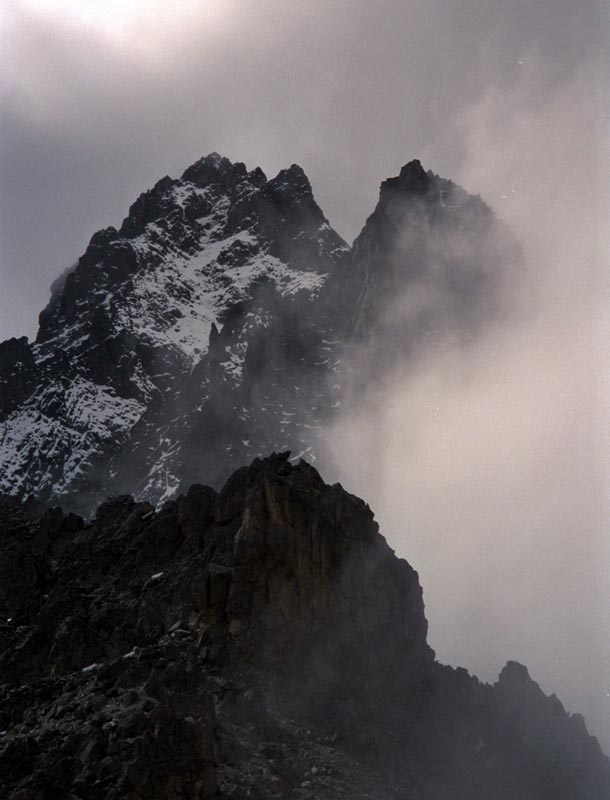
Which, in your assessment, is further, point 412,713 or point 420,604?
point 420,604

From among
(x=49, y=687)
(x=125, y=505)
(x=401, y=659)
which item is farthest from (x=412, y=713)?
(x=125, y=505)

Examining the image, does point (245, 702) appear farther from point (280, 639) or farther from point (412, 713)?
point (412, 713)

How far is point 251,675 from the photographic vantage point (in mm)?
82812

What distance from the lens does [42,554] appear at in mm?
117938

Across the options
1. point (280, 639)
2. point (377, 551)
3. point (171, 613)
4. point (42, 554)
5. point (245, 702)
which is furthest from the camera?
point (42, 554)

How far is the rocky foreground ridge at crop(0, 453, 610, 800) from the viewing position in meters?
64.9

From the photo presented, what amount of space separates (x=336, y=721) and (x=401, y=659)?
15.5m

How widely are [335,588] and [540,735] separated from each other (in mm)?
30962

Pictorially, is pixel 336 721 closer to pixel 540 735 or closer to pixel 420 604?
pixel 420 604

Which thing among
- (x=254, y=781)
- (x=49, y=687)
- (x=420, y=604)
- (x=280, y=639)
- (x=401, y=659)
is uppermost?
(x=420, y=604)

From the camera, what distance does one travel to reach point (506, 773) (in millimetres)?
90438

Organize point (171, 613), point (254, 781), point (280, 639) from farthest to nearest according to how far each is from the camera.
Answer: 1. point (171, 613)
2. point (280, 639)
3. point (254, 781)

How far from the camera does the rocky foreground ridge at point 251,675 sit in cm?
6488

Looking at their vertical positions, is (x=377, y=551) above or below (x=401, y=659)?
above
